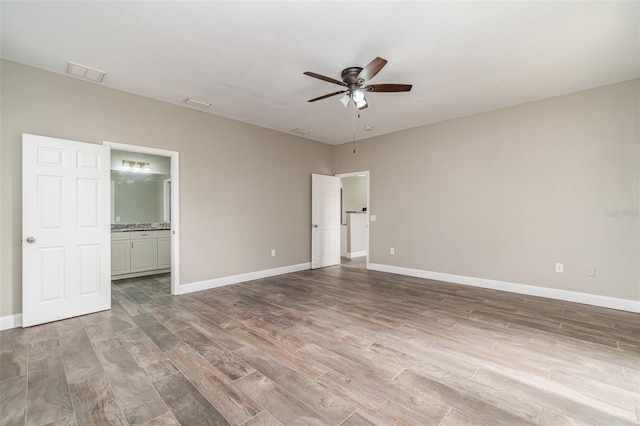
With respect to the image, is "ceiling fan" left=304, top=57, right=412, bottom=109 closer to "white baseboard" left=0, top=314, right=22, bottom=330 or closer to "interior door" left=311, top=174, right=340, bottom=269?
"interior door" left=311, top=174, right=340, bottom=269

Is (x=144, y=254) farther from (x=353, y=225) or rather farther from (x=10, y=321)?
(x=353, y=225)

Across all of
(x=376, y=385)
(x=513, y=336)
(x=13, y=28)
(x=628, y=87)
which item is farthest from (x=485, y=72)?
(x=13, y=28)

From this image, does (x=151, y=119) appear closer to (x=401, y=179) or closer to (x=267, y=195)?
(x=267, y=195)

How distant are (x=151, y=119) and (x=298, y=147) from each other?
2884mm

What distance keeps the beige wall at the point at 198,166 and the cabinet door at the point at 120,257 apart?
1830 mm

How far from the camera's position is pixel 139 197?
20.1 feet

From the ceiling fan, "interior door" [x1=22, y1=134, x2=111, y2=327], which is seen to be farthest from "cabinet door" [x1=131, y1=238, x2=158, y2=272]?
the ceiling fan

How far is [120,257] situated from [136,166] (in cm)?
203

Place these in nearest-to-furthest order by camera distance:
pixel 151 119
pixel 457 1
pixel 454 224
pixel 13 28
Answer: pixel 457 1 → pixel 13 28 → pixel 151 119 → pixel 454 224

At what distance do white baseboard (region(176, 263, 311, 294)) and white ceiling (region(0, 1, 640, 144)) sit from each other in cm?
288

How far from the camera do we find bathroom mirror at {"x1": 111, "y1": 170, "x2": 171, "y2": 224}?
5.84m

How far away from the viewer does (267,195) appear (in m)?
5.55

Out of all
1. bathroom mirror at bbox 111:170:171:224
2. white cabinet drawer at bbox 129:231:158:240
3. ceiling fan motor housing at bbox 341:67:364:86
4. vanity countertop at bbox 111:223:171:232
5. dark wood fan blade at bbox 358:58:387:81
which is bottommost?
white cabinet drawer at bbox 129:231:158:240

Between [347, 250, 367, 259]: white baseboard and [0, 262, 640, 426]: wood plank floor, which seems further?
[347, 250, 367, 259]: white baseboard
